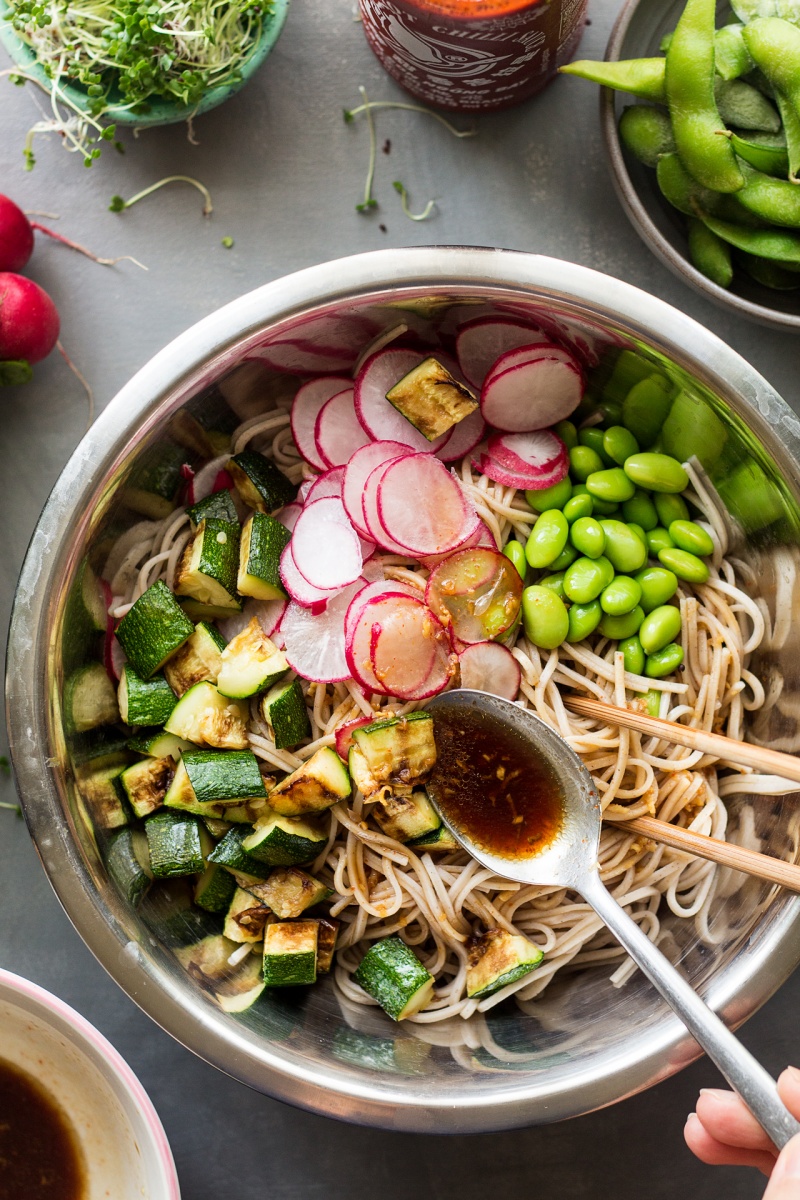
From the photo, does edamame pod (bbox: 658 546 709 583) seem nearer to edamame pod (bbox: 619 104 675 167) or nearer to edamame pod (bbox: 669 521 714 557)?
edamame pod (bbox: 669 521 714 557)

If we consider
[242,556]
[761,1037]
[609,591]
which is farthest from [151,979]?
[761,1037]

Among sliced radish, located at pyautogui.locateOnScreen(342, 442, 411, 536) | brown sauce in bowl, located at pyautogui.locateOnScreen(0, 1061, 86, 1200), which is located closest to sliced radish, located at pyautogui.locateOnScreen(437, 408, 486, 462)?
sliced radish, located at pyautogui.locateOnScreen(342, 442, 411, 536)

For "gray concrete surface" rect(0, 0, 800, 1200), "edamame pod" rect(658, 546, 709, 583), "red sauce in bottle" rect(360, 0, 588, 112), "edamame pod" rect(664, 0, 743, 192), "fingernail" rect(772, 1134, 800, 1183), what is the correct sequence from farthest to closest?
"gray concrete surface" rect(0, 0, 800, 1200) < "edamame pod" rect(658, 546, 709, 583) < "edamame pod" rect(664, 0, 743, 192) < "red sauce in bottle" rect(360, 0, 588, 112) < "fingernail" rect(772, 1134, 800, 1183)

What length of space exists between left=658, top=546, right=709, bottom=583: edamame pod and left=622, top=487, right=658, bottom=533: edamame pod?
3.8 inches

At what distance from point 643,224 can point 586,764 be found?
1431mm

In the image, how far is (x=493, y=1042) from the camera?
2258 millimetres

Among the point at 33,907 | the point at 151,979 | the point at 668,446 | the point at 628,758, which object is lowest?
the point at 33,907

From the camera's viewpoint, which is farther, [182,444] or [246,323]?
[182,444]

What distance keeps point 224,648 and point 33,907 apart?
105 cm

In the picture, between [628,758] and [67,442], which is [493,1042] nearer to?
[628,758]

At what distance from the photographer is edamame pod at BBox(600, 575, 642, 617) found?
2230mm

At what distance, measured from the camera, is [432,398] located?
228 centimetres

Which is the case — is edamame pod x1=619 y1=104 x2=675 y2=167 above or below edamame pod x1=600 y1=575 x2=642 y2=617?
above

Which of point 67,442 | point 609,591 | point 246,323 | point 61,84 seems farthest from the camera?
point 67,442
